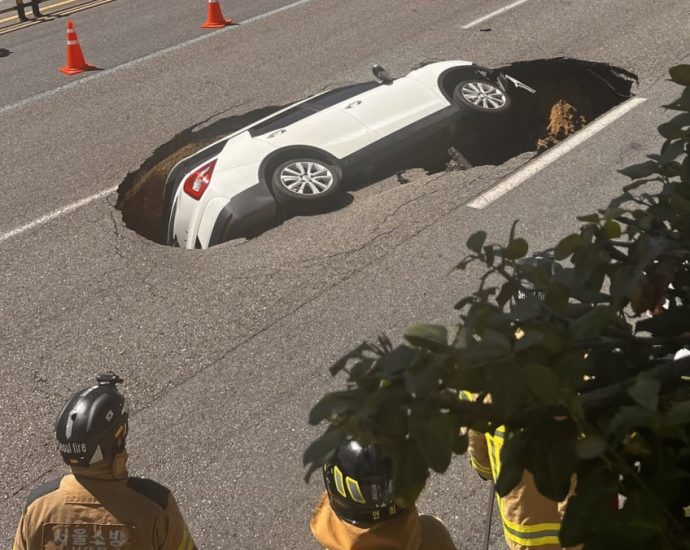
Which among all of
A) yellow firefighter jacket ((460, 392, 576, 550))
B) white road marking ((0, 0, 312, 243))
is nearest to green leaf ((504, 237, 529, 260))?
yellow firefighter jacket ((460, 392, 576, 550))

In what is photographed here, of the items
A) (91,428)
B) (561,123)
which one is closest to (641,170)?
(91,428)

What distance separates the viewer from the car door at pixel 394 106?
9750mm

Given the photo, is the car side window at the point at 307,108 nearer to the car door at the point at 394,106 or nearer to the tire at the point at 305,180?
the car door at the point at 394,106

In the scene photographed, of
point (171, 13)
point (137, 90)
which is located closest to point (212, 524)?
point (137, 90)

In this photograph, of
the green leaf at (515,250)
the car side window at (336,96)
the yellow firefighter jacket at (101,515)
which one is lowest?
the car side window at (336,96)

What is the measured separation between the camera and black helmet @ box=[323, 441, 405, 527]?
151 inches

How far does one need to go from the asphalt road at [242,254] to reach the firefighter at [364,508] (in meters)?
1.64

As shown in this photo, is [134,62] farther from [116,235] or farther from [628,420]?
[628,420]

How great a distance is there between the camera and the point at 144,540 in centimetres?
416

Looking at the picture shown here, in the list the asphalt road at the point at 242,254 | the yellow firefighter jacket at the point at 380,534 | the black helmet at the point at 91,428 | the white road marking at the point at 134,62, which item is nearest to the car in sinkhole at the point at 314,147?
the asphalt road at the point at 242,254

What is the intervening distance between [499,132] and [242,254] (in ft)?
10.5

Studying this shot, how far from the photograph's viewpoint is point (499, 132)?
1030cm

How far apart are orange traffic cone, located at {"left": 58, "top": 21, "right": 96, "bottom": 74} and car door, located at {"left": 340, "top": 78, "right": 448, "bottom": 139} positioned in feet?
17.6

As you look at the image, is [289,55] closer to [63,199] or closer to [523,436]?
[63,199]
